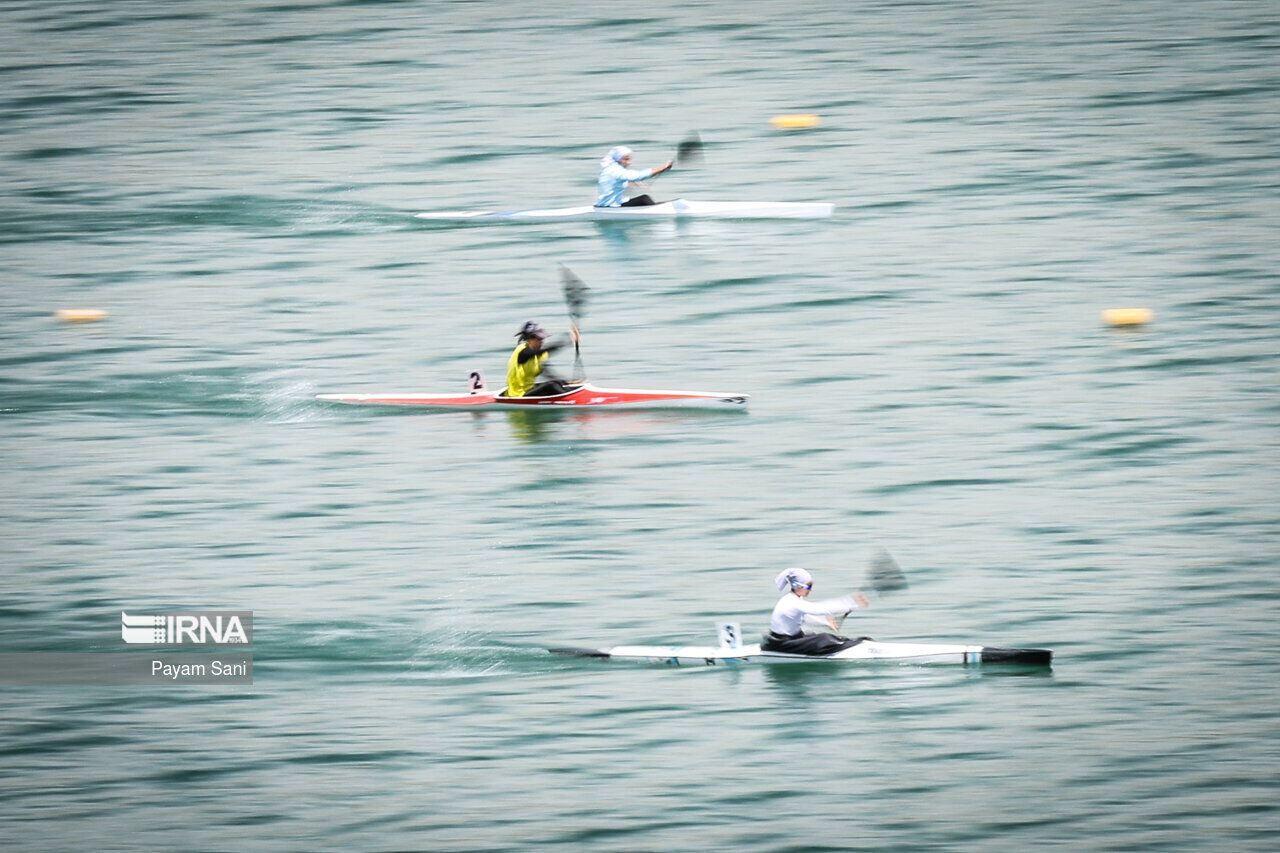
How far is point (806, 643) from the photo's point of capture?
47.4ft

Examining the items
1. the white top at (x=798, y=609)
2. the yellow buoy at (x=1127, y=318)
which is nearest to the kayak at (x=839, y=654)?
the white top at (x=798, y=609)

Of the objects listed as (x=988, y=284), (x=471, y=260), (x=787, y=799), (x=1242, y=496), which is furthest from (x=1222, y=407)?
(x=471, y=260)

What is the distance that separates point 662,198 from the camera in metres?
24.7

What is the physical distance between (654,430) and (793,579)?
4444 millimetres

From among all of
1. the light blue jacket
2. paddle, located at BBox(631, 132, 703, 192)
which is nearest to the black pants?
paddle, located at BBox(631, 132, 703, 192)

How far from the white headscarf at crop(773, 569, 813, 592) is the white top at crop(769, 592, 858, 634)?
7 centimetres

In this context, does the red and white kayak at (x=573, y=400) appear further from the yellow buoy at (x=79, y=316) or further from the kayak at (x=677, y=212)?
the kayak at (x=677, y=212)

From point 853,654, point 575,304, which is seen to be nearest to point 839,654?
point 853,654

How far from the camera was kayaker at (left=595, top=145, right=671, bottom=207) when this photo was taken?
23.1 metres

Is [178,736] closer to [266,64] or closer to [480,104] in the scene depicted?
[480,104]

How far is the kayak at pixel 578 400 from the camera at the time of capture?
18719 millimetres

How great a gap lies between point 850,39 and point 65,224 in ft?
37.7

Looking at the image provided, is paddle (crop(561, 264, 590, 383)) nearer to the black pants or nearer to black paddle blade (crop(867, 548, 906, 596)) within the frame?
the black pants

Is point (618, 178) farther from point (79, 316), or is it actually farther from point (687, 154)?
point (79, 316)
